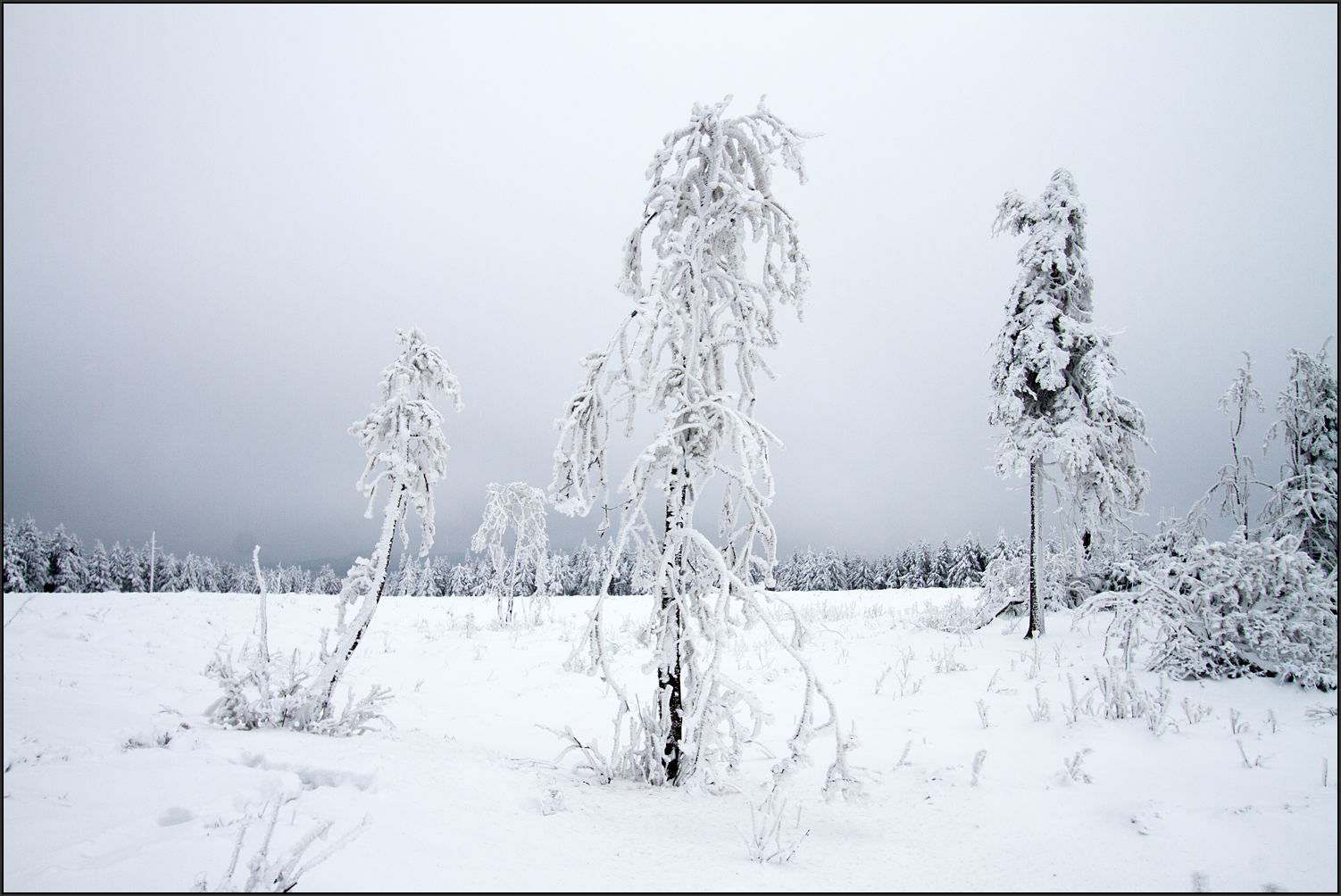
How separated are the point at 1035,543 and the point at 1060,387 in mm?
3526

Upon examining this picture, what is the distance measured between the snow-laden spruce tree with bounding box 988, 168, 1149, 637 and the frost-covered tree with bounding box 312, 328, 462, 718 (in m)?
12.1

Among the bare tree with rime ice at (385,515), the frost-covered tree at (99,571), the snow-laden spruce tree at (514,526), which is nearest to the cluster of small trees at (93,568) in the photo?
the frost-covered tree at (99,571)

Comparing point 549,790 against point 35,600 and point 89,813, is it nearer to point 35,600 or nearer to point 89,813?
point 89,813

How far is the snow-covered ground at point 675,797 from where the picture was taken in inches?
131

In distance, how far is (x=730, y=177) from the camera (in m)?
5.42

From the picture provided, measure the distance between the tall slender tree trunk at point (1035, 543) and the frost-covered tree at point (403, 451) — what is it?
39.5 ft

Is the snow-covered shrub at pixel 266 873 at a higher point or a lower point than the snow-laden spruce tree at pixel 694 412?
lower

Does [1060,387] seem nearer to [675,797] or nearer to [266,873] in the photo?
[675,797]

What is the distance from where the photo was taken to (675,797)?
495 centimetres

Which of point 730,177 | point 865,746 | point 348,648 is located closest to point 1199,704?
point 865,746

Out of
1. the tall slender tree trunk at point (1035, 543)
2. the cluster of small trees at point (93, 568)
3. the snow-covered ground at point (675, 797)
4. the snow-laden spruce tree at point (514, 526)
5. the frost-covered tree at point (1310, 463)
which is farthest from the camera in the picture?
the cluster of small trees at point (93, 568)

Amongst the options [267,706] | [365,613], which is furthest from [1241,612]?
[267,706]

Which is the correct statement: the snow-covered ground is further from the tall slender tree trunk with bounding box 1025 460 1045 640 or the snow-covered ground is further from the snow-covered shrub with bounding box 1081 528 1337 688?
the tall slender tree trunk with bounding box 1025 460 1045 640

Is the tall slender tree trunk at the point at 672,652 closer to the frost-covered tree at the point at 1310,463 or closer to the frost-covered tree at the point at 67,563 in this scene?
the frost-covered tree at the point at 1310,463
